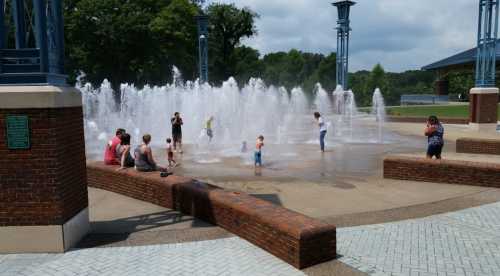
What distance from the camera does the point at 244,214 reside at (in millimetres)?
6461

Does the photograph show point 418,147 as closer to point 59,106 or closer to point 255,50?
point 59,106

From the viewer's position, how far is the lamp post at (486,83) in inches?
990

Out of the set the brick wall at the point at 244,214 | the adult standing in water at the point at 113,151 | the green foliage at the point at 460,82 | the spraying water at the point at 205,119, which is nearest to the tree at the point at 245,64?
the green foliage at the point at 460,82

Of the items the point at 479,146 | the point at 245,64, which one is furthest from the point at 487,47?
the point at 245,64

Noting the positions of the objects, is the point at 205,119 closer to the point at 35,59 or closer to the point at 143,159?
the point at 143,159

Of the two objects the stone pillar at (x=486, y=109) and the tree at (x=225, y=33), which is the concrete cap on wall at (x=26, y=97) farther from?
the tree at (x=225, y=33)

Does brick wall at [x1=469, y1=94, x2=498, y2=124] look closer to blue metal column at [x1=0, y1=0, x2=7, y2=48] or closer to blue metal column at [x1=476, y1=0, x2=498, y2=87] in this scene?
blue metal column at [x1=476, y1=0, x2=498, y2=87]

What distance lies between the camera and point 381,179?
11.3m

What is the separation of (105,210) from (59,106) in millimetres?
3167

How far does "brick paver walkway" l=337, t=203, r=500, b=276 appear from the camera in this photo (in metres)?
5.49

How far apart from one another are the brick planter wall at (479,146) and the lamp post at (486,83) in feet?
34.9

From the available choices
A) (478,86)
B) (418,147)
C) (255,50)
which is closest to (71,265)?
(418,147)

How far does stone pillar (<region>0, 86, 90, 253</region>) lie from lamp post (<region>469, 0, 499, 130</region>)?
2492 cm

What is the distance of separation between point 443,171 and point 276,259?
21.8 feet
